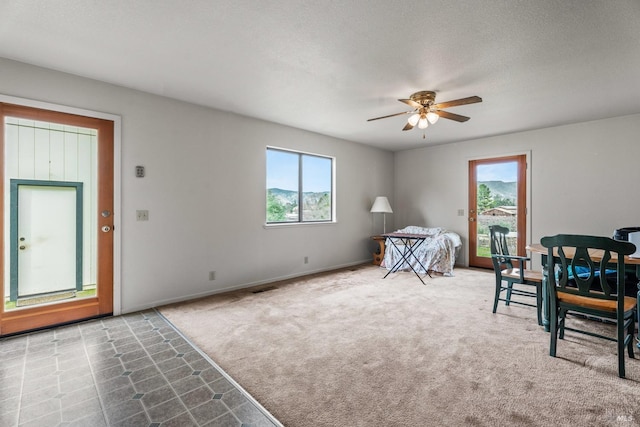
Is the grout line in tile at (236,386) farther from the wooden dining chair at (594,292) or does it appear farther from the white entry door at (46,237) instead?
the wooden dining chair at (594,292)

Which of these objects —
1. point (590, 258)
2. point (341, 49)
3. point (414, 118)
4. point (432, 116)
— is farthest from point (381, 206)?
point (590, 258)

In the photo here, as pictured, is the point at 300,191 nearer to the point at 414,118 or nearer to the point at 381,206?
the point at 381,206

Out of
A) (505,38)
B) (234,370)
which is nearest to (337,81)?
(505,38)

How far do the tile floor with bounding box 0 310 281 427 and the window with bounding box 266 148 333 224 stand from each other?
2.52m

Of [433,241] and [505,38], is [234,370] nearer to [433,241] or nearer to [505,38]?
[505,38]

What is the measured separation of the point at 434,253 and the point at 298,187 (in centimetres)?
259

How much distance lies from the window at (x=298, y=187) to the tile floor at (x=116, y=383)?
2.52m

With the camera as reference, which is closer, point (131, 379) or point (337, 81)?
point (131, 379)

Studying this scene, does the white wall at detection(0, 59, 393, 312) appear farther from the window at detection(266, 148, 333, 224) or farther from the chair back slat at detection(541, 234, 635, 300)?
the chair back slat at detection(541, 234, 635, 300)

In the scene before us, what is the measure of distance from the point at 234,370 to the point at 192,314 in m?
1.33

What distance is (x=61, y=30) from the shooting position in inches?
87.4

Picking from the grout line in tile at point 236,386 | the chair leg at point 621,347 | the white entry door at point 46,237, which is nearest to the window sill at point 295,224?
the grout line in tile at point 236,386

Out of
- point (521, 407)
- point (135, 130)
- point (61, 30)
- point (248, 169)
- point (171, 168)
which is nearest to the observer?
point (521, 407)

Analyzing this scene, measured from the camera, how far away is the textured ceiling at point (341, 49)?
199 centimetres
